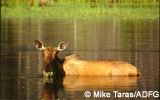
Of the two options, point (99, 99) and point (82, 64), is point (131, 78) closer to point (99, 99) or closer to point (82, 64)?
point (82, 64)

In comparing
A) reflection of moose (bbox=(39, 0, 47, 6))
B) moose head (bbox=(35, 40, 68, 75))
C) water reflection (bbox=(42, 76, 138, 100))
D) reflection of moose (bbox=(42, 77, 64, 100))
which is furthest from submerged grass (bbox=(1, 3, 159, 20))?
reflection of moose (bbox=(42, 77, 64, 100))

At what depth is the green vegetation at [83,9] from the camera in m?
41.8

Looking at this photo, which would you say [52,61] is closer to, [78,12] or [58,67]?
[58,67]

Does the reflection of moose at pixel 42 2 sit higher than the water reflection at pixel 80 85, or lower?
higher

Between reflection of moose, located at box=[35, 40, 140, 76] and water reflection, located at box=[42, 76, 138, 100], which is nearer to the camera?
water reflection, located at box=[42, 76, 138, 100]

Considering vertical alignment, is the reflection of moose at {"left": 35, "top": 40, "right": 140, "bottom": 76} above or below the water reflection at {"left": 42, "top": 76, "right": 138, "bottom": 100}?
above

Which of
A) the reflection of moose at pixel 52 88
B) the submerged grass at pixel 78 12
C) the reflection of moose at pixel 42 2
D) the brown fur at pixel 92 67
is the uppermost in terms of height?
the reflection of moose at pixel 42 2

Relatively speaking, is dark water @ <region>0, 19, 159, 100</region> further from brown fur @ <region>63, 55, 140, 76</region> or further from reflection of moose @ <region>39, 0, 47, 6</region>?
reflection of moose @ <region>39, 0, 47, 6</region>

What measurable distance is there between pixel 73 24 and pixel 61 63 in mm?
18708

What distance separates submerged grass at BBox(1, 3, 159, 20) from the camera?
1635 inches

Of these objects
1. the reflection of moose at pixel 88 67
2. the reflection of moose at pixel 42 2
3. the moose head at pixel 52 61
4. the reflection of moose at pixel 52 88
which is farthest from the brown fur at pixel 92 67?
the reflection of moose at pixel 42 2

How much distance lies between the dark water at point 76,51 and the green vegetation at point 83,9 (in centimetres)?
192

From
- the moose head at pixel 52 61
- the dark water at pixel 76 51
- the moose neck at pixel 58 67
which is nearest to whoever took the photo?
the dark water at pixel 76 51

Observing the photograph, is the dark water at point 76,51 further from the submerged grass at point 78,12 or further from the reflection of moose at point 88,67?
the submerged grass at point 78,12
